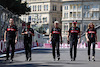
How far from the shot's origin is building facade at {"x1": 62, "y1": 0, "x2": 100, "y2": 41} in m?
110

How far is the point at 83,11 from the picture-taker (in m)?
112

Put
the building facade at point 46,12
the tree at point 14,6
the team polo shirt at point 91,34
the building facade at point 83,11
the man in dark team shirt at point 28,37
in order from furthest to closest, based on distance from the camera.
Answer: the building facade at point 46,12, the building facade at point 83,11, the tree at point 14,6, the team polo shirt at point 91,34, the man in dark team shirt at point 28,37

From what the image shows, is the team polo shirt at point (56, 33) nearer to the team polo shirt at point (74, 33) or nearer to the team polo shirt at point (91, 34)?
the team polo shirt at point (74, 33)

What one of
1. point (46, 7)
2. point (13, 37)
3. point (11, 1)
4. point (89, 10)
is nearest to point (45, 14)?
point (46, 7)

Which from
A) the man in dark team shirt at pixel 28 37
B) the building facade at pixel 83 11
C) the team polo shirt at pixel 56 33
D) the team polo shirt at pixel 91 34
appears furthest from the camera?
the building facade at pixel 83 11

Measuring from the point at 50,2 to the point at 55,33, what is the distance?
356ft

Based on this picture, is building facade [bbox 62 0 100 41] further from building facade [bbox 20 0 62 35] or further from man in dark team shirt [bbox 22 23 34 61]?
man in dark team shirt [bbox 22 23 34 61]

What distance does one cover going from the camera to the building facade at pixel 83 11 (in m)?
110

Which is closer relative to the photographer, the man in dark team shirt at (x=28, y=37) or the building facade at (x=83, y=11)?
the man in dark team shirt at (x=28, y=37)

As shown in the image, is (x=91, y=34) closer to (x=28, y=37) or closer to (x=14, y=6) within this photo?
(x=28, y=37)

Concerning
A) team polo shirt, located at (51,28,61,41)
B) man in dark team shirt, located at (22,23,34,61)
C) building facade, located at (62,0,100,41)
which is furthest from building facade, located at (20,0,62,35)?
man in dark team shirt, located at (22,23,34,61)

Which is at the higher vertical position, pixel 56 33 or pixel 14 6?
pixel 14 6

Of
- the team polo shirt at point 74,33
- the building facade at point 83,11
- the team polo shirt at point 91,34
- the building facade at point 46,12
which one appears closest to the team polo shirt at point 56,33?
the team polo shirt at point 74,33

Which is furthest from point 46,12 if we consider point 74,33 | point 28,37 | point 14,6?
point 28,37
